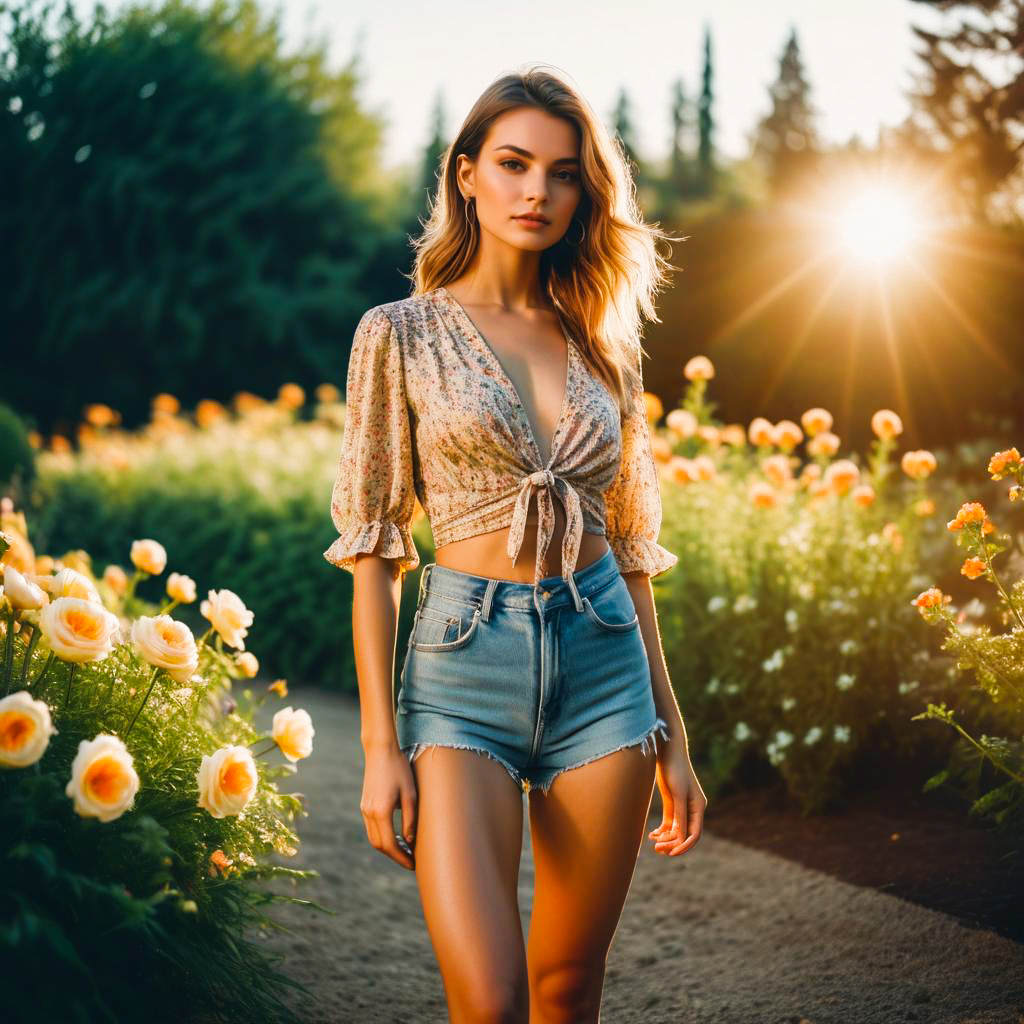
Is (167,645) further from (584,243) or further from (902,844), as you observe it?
(902,844)

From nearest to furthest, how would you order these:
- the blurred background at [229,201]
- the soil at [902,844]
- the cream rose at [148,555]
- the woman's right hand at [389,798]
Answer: the woman's right hand at [389,798]
the cream rose at [148,555]
the soil at [902,844]
the blurred background at [229,201]

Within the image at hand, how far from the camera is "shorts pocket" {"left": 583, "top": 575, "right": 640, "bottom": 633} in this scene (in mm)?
2156

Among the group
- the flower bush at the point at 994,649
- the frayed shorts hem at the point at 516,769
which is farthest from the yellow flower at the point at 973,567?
the frayed shorts hem at the point at 516,769

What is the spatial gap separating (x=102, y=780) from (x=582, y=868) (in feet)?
2.88

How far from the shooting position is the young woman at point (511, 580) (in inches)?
77.7

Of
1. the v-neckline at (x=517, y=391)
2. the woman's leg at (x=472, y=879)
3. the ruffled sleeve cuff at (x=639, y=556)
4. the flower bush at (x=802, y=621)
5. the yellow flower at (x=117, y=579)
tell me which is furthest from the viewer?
the flower bush at (x=802, y=621)

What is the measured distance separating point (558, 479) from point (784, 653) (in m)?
2.60

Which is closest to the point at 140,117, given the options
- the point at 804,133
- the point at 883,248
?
the point at 883,248

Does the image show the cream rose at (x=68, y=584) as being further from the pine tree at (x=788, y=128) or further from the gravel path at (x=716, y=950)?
the pine tree at (x=788, y=128)

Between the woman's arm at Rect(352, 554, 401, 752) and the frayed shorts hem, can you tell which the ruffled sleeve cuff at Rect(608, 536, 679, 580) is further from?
the woman's arm at Rect(352, 554, 401, 752)

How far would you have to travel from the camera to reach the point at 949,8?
1600 centimetres

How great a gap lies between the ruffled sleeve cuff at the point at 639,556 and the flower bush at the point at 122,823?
836mm

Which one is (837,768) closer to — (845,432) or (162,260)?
(845,432)

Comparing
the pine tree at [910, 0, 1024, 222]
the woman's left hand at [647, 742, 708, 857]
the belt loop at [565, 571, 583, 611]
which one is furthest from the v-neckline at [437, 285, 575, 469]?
the pine tree at [910, 0, 1024, 222]
